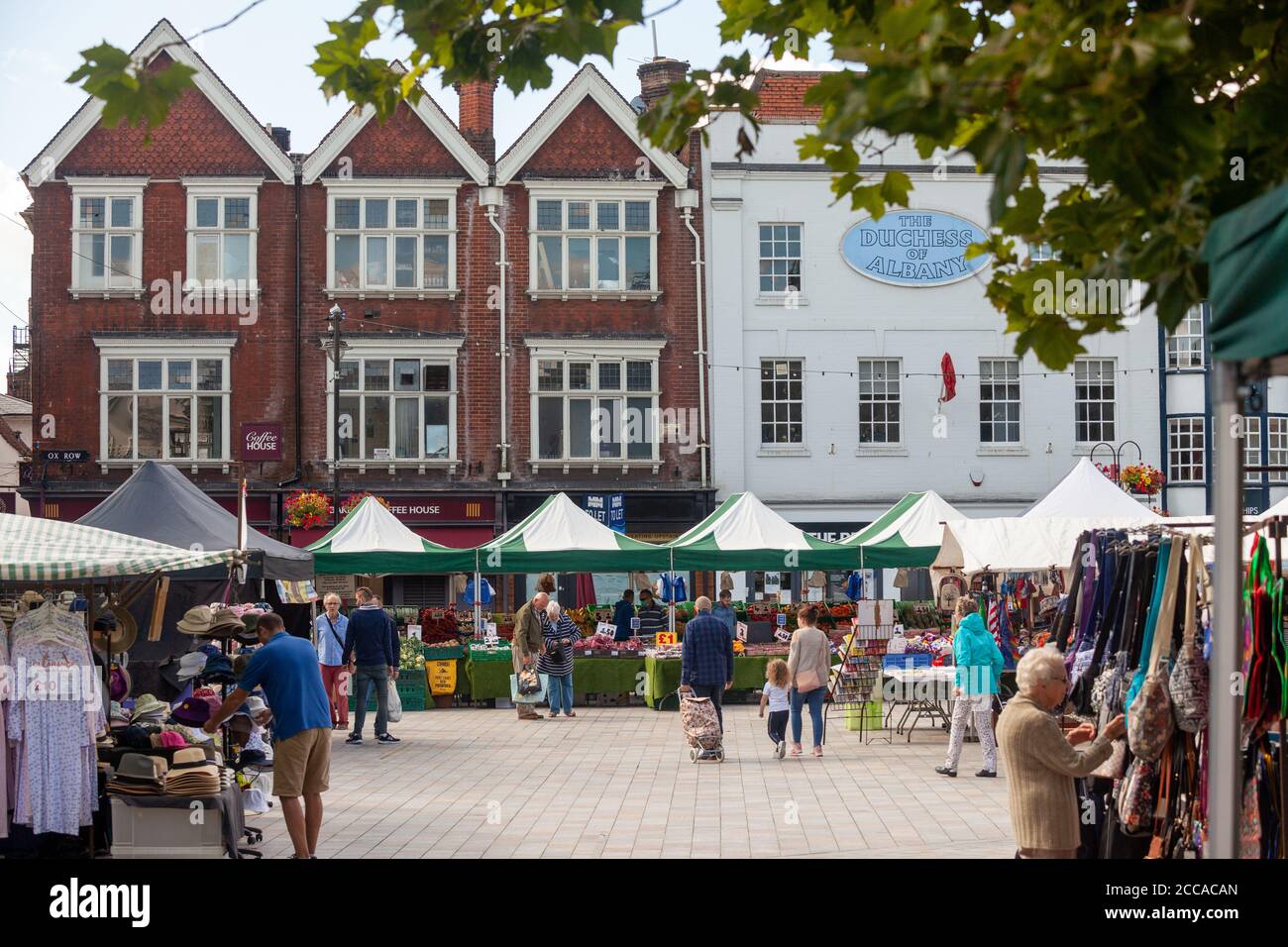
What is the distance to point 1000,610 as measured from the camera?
19.0 m

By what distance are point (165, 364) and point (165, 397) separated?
0.75m

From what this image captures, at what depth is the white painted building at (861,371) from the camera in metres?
34.0

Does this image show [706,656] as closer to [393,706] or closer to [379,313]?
[393,706]

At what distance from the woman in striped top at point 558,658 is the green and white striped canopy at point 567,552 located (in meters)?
1.27

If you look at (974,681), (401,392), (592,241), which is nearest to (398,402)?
(401,392)

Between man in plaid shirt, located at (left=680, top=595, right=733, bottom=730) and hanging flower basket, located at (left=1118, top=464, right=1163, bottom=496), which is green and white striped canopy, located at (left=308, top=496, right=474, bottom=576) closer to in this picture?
man in plaid shirt, located at (left=680, top=595, right=733, bottom=730)

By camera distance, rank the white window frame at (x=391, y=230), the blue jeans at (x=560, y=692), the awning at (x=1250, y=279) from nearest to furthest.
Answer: the awning at (x=1250, y=279)
the blue jeans at (x=560, y=692)
the white window frame at (x=391, y=230)

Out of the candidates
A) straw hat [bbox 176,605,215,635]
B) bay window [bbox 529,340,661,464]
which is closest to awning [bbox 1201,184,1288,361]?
straw hat [bbox 176,605,215,635]

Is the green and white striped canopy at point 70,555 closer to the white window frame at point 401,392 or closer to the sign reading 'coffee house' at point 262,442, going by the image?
the sign reading 'coffee house' at point 262,442

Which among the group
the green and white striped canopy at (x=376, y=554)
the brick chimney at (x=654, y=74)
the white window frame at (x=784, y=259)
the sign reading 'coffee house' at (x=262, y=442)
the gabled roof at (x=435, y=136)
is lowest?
the green and white striped canopy at (x=376, y=554)

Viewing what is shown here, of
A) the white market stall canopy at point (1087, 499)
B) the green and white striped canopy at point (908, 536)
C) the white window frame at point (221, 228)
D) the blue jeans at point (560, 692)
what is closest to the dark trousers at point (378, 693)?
the blue jeans at point (560, 692)

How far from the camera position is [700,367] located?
33.9 meters

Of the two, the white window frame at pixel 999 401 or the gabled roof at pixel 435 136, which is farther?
the white window frame at pixel 999 401
